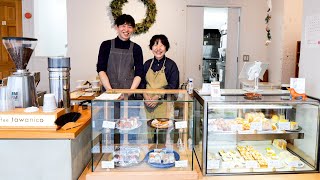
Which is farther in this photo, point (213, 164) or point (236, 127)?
point (236, 127)

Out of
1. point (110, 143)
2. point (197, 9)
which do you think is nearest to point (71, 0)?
point (197, 9)

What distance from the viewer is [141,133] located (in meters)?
1.88

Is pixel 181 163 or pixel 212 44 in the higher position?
pixel 212 44

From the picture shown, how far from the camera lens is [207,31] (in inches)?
215

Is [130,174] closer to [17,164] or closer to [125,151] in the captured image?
[125,151]

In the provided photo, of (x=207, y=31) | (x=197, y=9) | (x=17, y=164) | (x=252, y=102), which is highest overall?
(x=197, y=9)

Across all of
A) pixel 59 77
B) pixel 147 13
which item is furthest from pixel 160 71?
pixel 147 13

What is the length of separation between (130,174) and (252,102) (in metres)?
0.86

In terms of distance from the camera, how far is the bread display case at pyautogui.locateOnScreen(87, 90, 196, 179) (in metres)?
1.73

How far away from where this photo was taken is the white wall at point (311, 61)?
2061mm

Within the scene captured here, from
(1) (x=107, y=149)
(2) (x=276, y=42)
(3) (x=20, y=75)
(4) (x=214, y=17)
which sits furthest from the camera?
(4) (x=214, y=17)

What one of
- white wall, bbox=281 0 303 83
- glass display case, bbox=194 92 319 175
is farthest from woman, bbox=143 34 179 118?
white wall, bbox=281 0 303 83

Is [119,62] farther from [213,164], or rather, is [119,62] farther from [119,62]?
[213,164]

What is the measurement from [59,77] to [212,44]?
13.5 feet
